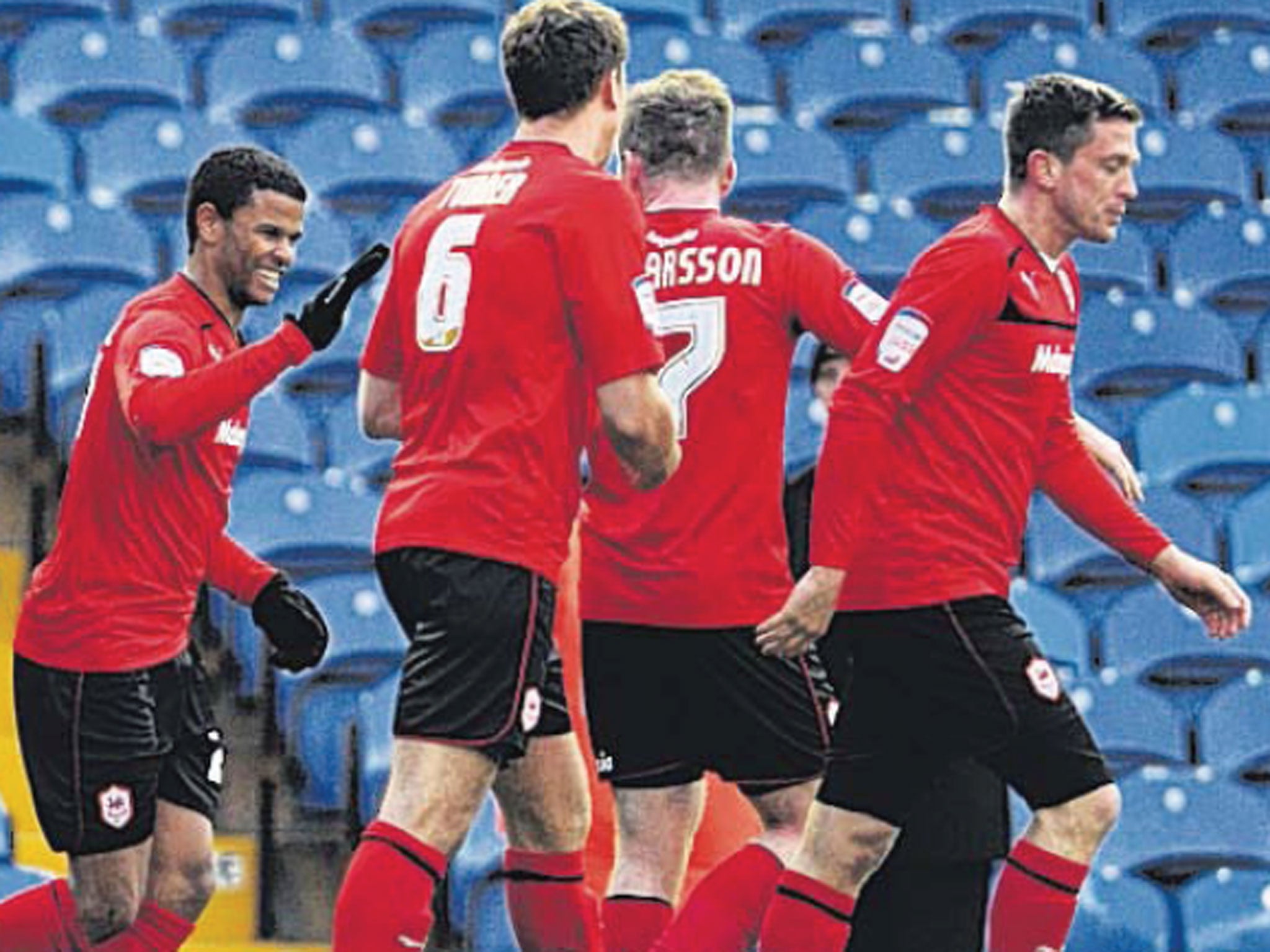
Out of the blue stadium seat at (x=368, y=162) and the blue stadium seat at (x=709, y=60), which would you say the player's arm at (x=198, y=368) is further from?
the blue stadium seat at (x=709, y=60)

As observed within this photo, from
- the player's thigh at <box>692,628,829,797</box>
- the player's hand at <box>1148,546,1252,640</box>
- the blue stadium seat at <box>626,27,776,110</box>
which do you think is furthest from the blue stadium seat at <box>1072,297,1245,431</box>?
the player's thigh at <box>692,628,829,797</box>

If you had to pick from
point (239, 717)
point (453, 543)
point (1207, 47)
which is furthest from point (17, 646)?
point (1207, 47)

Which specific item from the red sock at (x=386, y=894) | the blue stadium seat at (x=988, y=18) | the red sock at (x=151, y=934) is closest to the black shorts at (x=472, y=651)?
the red sock at (x=386, y=894)

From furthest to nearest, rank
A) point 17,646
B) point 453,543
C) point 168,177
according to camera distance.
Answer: point 168,177
point 17,646
point 453,543

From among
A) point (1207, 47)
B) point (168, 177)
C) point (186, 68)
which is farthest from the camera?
point (1207, 47)

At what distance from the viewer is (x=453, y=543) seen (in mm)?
4090

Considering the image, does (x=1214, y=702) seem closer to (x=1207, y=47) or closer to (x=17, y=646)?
(x=1207, y=47)

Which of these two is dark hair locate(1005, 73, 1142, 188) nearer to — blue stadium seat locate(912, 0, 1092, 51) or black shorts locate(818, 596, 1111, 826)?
black shorts locate(818, 596, 1111, 826)

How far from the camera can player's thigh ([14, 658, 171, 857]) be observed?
4.97 m

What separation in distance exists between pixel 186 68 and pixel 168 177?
691 millimetres

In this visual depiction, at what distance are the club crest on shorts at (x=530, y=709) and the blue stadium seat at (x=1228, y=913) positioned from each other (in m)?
3.45

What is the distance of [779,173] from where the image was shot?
8.80 meters

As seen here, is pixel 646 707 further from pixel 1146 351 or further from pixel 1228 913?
pixel 1146 351

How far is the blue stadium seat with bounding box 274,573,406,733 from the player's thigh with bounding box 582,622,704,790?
6.84 ft
